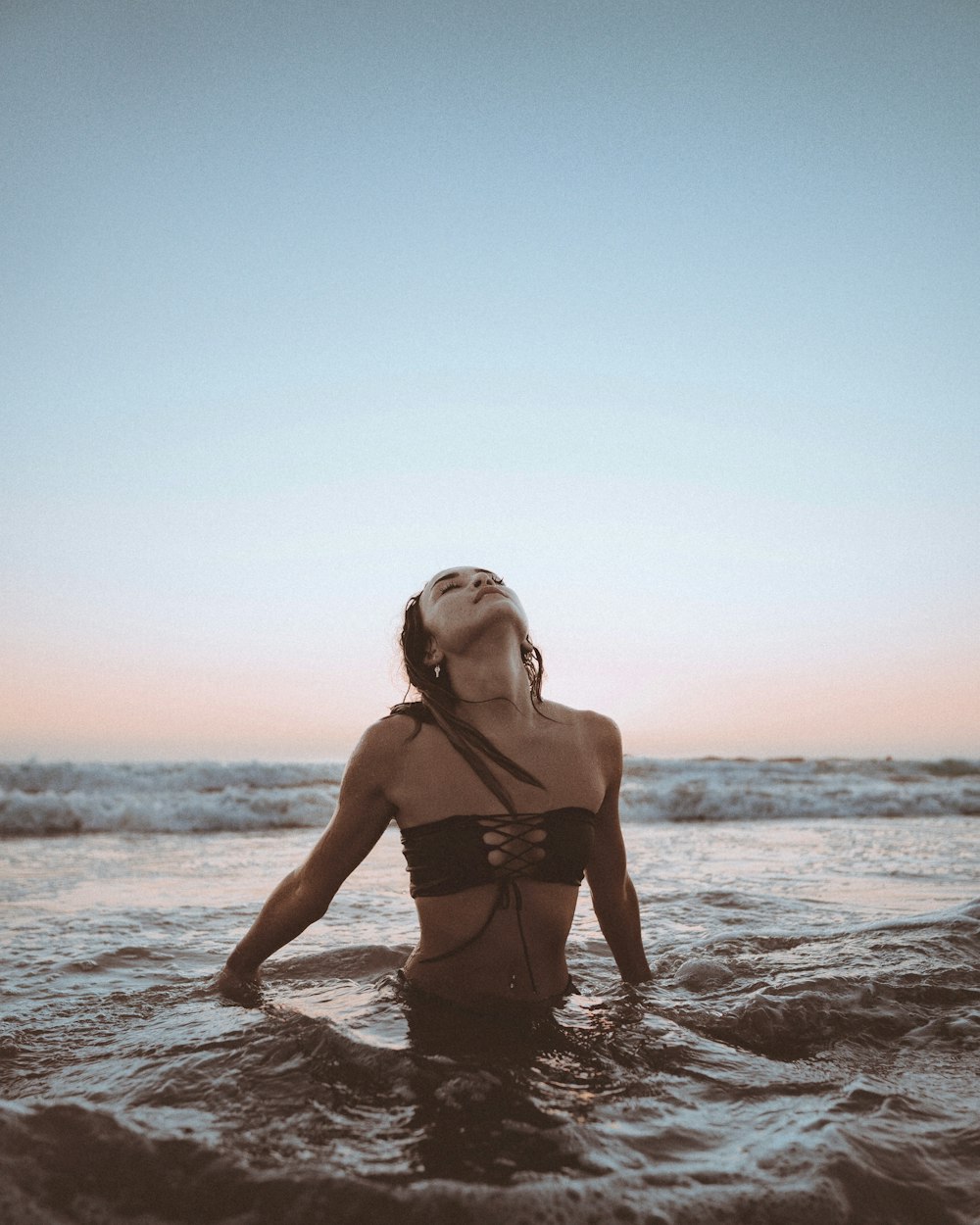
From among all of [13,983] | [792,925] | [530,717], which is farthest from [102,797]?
[530,717]

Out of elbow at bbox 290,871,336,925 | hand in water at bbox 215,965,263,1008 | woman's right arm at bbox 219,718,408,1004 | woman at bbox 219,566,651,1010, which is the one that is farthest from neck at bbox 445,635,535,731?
hand in water at bbox 215,965,263,1008

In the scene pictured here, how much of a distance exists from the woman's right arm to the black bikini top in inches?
6.8

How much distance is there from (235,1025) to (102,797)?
1424cm

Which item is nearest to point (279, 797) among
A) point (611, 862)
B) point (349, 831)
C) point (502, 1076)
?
point (611, 862)

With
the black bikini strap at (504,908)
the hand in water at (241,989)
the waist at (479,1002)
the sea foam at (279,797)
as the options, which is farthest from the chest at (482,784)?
the sea foam at (279,797)

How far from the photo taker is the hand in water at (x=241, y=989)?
3.66 meters

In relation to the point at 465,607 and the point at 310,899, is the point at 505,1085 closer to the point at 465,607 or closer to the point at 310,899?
the point at 310,899

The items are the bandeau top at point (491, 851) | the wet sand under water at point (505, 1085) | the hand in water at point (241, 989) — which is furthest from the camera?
the hand in water at point (241, 989)

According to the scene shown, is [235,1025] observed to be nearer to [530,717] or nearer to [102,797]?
[530,717]

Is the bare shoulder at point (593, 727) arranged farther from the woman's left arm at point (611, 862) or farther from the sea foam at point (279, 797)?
the sea foam at point (279, 797)

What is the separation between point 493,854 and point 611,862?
0.73 metres

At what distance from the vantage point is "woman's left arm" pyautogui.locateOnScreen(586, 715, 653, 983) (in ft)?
11.6

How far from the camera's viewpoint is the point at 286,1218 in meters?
2.02

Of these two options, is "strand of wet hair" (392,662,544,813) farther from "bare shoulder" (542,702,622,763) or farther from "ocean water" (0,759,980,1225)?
"ocean water" (0,759,980,1225)
